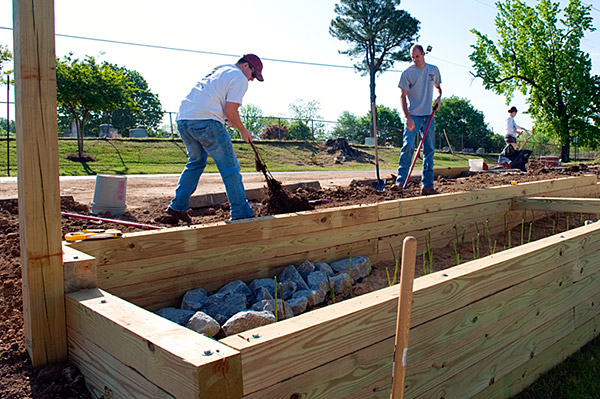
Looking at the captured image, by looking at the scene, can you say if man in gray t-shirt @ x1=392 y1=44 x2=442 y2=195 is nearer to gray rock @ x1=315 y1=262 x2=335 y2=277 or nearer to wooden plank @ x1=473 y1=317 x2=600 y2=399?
gray rock @ x1=315 y1=262 x2=335 y2=277

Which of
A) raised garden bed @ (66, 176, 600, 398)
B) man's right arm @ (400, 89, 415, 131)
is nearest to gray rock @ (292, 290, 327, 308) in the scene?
raised garden bed @ (66, 176, 600, 398)

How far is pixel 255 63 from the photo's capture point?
438 centimetres

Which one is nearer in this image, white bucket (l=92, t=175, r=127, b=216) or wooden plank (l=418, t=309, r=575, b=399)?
wooden plank (l=418, t=309, r=575, b=399)

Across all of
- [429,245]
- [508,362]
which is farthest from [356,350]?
[429,245]

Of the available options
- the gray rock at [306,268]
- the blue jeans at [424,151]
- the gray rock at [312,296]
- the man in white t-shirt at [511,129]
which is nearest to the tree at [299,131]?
the man in white t-shirt at [511,129]

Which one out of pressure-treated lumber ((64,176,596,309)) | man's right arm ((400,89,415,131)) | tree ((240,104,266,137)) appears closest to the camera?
pressure-treated lumber ((64,176,596,309))

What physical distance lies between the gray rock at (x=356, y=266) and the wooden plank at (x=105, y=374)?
6.85ft

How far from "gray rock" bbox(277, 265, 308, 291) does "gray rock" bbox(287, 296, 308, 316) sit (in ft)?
0.61

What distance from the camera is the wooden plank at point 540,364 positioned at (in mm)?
2457

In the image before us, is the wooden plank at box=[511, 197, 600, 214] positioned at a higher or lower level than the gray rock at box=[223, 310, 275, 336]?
higher

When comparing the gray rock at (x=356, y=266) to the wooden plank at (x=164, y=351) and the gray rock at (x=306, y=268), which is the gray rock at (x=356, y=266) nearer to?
the gray rock at (x=306, y=268)

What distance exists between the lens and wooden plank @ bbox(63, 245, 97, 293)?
2.21 metres

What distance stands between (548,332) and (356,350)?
164cm

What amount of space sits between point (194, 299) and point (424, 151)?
13.9 feet
